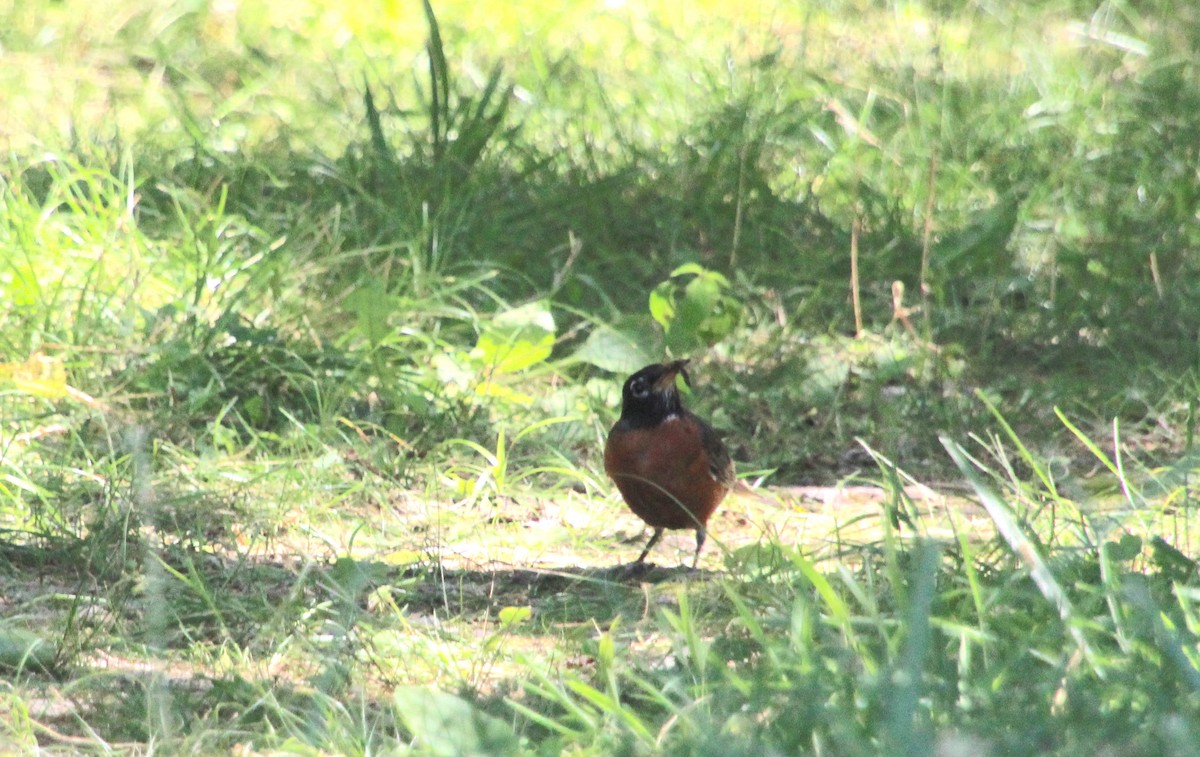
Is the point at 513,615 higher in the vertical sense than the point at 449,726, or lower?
lower

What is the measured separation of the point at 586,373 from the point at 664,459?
131 cm

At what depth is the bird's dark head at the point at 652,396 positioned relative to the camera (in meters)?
4.35

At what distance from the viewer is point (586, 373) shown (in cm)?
548

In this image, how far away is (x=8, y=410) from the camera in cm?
455

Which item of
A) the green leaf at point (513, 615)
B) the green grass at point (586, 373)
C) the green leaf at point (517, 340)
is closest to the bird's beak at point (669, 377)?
the green grass at point (586, 373)

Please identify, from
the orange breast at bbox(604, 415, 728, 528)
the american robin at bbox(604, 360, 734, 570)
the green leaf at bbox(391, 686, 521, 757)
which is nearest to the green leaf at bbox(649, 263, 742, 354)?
the american robin at bbox(604, 360, 734, 570)

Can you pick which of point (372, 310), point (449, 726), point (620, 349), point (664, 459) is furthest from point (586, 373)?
point (449, 726)

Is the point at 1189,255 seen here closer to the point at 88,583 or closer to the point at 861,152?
the point at 861,152

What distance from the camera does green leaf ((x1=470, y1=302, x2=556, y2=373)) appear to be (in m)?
5.12

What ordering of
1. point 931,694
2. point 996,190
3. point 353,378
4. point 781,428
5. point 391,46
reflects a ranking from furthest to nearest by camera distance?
point 391,46, point 996,190, point 781,428, point 353,378, point 931,694

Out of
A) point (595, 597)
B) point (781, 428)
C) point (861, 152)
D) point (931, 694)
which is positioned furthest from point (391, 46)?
point (931, 694)

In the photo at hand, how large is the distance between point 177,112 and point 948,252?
10.3ft

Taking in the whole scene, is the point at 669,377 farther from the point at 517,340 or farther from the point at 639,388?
the point at 517,340

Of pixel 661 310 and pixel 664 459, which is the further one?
pixel 661 310
